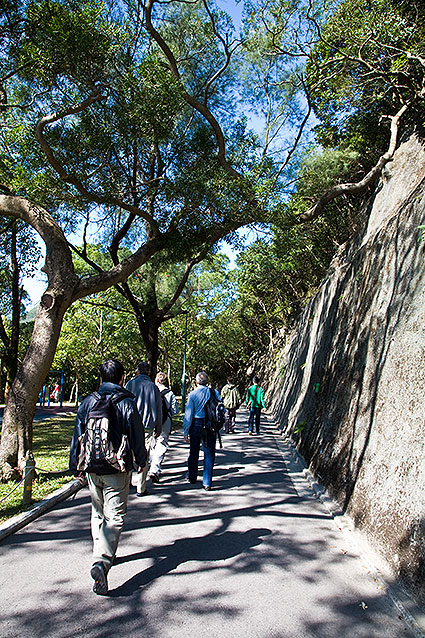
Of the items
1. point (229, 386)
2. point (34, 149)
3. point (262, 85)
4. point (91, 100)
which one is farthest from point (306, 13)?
point (229, 386)

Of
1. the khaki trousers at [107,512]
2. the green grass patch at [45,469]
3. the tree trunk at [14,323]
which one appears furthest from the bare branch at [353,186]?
the khaki trousers at [107,512]

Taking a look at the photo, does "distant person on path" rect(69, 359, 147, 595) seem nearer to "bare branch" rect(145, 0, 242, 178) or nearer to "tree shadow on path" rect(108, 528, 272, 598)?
"tree shadow on path" rect(108, 528, 272, 598)

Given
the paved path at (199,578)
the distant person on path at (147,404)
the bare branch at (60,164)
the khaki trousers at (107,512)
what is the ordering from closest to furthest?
1. the paved path at (199,578)
2. the khaki trousers at (107,512)
3. the distant person on path at (147,404)
4. the bare branch at (60,164)

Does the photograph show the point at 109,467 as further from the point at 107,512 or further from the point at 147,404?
the point at 147,404

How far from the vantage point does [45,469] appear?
8.54 meters

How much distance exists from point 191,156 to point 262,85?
14.9ft

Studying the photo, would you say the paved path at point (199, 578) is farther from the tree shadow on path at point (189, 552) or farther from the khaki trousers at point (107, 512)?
the khaki trousers at point (107, 512)

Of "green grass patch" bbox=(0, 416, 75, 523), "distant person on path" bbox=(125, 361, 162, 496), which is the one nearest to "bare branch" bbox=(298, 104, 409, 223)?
"distant person on path" bbox=(125, 361, 162, 496)

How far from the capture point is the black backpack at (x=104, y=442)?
3830 millimetres

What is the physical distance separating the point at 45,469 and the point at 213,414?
11.8 feet

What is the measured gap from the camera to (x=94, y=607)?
11.2ft

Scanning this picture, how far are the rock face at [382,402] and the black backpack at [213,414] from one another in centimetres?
185

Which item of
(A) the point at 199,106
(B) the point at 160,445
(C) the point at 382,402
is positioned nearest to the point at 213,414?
(B) the point at 160,445

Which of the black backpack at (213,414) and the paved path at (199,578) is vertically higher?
the black backpack at (213,414)
